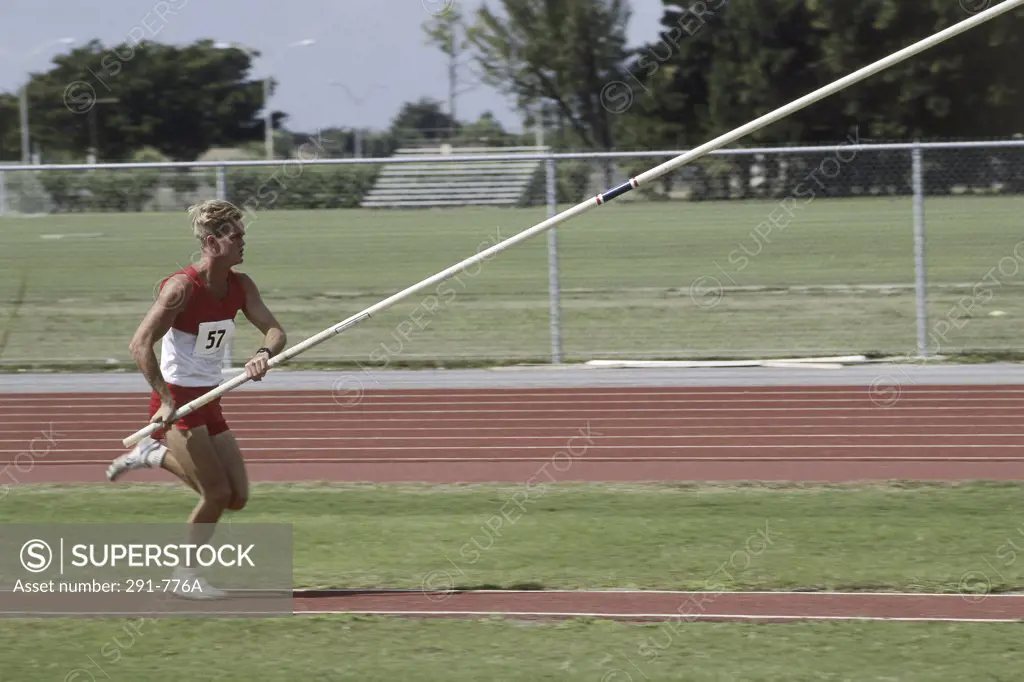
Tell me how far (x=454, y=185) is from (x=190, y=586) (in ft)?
49.4

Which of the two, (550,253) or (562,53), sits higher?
(562,53)

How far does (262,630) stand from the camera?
6.53m

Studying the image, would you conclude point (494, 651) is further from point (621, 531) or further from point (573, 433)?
point (573, 433)

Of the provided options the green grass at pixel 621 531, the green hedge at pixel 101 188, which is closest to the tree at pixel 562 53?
the green hedge at pixel 101 188

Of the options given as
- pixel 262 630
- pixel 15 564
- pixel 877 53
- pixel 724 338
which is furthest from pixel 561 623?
pixel 877 53

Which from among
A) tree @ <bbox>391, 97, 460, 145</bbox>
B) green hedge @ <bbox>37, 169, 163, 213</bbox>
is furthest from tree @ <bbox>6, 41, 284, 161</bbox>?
green hedge @ <bbox>37, 169, 163, 213</bbox>

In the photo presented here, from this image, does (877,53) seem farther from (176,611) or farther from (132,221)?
(176,611)

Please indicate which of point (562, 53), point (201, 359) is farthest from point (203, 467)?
point (562, 53)

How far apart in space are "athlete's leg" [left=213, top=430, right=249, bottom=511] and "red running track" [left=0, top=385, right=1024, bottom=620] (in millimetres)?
3532

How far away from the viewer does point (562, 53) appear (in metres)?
68.4

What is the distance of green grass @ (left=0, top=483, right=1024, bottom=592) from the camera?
744 centimetres

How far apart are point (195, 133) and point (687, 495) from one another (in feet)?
236

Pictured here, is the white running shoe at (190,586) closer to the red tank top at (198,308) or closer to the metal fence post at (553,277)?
the red tank top at (198,308)

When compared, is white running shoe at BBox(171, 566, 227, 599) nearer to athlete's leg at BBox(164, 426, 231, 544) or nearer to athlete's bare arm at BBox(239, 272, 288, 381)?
athlete's leg at BBox(164, 426, 231, 544)
